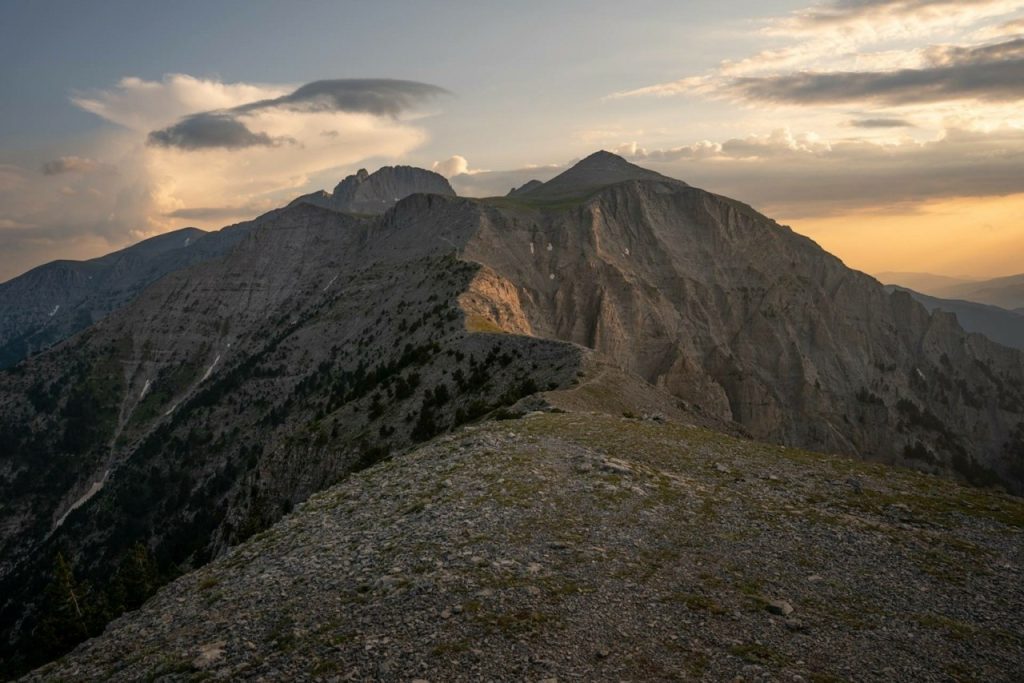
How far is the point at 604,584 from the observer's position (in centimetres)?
1894

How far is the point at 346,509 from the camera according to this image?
2834 cm

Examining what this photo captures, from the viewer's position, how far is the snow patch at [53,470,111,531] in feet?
564

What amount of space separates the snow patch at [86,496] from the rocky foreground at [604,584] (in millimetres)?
183366

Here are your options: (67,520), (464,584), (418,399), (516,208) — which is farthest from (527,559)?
(67,520)

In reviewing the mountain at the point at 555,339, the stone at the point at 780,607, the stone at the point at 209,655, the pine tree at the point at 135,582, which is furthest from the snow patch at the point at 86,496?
the stone at the point at 780,607

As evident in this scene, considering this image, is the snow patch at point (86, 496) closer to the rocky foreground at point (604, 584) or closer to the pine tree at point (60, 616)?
the pine tree at point (60, 616)

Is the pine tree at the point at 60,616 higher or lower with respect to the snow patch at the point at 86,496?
higher

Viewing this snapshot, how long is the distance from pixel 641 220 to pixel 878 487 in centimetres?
15263

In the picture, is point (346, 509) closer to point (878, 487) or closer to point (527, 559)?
point (527, 559)

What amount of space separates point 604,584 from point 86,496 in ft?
687

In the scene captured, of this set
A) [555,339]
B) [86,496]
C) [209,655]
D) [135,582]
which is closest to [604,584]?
[209,655]

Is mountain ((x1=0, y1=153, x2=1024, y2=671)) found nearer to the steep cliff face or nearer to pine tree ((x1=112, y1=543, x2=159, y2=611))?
the steep cliff face

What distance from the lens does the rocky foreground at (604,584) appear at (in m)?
15.9

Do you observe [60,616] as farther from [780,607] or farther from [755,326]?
[755,326]
